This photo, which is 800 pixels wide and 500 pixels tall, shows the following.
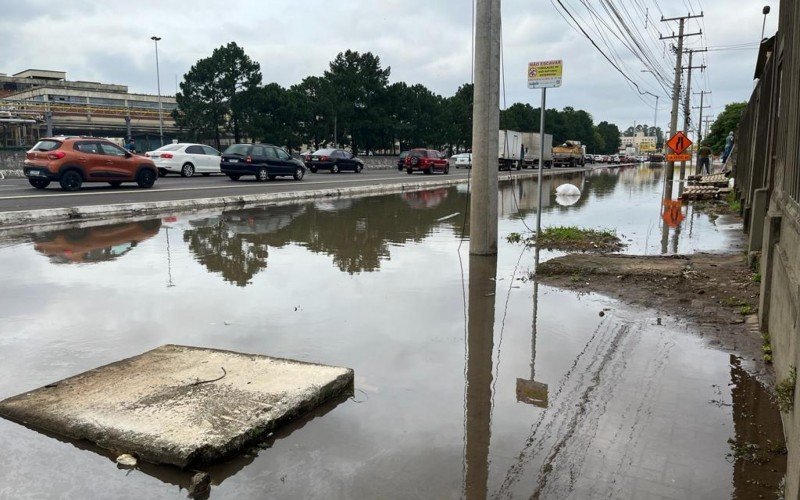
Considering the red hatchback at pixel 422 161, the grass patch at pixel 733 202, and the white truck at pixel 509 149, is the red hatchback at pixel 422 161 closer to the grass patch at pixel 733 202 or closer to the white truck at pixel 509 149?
the white truck at pixel 509 149

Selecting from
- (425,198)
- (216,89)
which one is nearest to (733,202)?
(425,198)

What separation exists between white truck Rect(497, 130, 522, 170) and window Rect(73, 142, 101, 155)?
106 ft

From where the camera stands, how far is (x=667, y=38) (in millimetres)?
48156

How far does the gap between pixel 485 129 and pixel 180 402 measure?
6.82m

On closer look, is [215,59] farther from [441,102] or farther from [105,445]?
[105,445]

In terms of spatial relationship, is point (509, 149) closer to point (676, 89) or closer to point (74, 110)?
point (676, 89)

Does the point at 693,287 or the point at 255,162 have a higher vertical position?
the point at 255,162

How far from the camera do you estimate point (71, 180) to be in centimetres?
1916

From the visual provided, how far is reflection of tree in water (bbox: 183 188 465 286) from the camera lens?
29.9 feet

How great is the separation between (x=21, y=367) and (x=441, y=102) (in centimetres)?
8352

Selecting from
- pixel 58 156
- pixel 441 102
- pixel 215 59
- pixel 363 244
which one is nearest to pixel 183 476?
pixel 363 244

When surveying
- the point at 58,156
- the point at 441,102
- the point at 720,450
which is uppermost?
the point at 441,102

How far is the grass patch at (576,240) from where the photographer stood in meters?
10.4

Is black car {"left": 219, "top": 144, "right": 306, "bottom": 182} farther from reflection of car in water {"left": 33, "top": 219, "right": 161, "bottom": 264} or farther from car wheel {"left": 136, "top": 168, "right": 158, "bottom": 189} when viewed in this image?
reflection of car in water {"left": 33, "top": 219, "right": 161, "bottom": 264}
